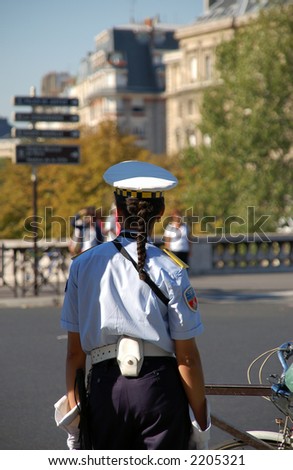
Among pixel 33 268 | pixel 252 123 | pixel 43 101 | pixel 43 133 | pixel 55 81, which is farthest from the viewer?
pixel 55 81

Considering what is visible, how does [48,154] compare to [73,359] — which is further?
[48,154]

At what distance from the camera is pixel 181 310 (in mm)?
4141

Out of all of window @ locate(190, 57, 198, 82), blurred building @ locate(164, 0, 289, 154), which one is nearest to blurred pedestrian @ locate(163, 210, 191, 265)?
blurred building @ locate(164, 0, 289, 154)

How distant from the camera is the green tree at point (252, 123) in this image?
46969 mm

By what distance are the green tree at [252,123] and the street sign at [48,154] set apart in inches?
1059

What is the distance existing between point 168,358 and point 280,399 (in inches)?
33.0

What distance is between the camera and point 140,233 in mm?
4191

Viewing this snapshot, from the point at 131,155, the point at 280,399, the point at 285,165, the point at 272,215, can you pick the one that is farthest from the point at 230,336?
the point at 131,155

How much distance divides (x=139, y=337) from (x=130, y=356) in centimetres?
8

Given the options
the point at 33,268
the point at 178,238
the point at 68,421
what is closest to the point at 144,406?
the point at 68,421

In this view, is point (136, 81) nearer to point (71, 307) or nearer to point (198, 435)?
point (71, 307)

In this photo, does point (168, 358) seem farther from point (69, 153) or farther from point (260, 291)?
point (260, 291)

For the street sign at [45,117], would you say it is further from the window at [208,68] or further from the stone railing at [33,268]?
the window at [208,68]
